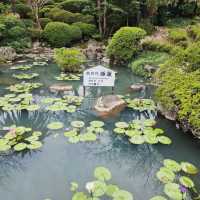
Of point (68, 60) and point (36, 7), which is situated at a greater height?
point (36, 7)

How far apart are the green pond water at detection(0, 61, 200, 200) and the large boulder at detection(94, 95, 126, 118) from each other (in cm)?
17

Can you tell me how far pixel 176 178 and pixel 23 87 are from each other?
498 cm

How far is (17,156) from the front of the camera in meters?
4.34

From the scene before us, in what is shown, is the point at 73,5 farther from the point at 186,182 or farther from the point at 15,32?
the point at 186,182

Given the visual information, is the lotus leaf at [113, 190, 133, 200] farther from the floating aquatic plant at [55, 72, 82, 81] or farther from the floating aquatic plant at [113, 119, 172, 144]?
the floating aquatic plant at [55, 72, 82, 81]

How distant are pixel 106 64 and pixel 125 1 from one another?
4.35 meters

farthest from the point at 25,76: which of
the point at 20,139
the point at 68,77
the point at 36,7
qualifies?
the point at 36,7

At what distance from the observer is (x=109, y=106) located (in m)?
5.99

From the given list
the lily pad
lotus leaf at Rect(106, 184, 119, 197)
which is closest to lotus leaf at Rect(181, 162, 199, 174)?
the lily pad

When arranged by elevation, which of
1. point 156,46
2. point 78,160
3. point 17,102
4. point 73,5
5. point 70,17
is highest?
point 73,5

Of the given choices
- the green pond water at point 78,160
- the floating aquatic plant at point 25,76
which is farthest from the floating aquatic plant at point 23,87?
the green pond water at point 78,160

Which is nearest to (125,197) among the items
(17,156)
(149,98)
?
(17,156)

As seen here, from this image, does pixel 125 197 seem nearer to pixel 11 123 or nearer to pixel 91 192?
pixel 91 192

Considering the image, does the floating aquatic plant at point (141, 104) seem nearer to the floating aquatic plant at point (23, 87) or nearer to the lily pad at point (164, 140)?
the lily pad at point (164, 140)
